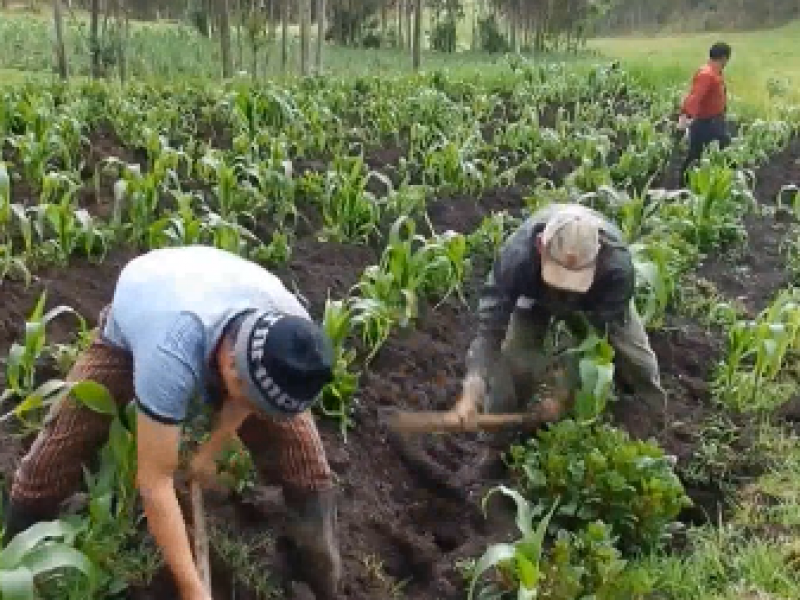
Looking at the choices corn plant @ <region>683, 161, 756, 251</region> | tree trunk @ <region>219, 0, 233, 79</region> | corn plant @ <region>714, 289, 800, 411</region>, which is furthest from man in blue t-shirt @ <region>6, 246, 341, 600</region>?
tree trunk @ <region>219, 0, 233, 79</region>

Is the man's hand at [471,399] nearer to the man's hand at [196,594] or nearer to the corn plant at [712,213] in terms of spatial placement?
the man's hand at [196,594]

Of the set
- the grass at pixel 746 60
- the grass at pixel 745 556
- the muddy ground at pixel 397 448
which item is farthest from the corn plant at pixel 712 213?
the grass at pixel 746 60

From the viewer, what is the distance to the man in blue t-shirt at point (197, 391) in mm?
2312

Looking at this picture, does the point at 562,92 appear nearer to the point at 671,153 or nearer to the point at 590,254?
the point at 671,153

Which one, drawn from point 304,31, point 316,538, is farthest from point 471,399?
point 304,31

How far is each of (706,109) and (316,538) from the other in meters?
7.68

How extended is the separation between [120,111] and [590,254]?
18.2ft

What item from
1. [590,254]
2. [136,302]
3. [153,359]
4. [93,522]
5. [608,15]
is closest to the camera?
[153,359]

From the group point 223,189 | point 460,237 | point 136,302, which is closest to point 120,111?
point 223,189

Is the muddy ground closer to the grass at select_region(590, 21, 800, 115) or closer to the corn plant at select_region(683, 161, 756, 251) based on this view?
the corn plant at select_region(683, 161, 756, 251)

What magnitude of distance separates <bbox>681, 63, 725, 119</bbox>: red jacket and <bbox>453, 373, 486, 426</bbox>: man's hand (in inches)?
260

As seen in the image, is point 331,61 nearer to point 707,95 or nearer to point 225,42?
point 225,42

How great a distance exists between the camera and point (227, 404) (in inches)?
A: 104

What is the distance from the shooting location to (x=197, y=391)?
2.51m
